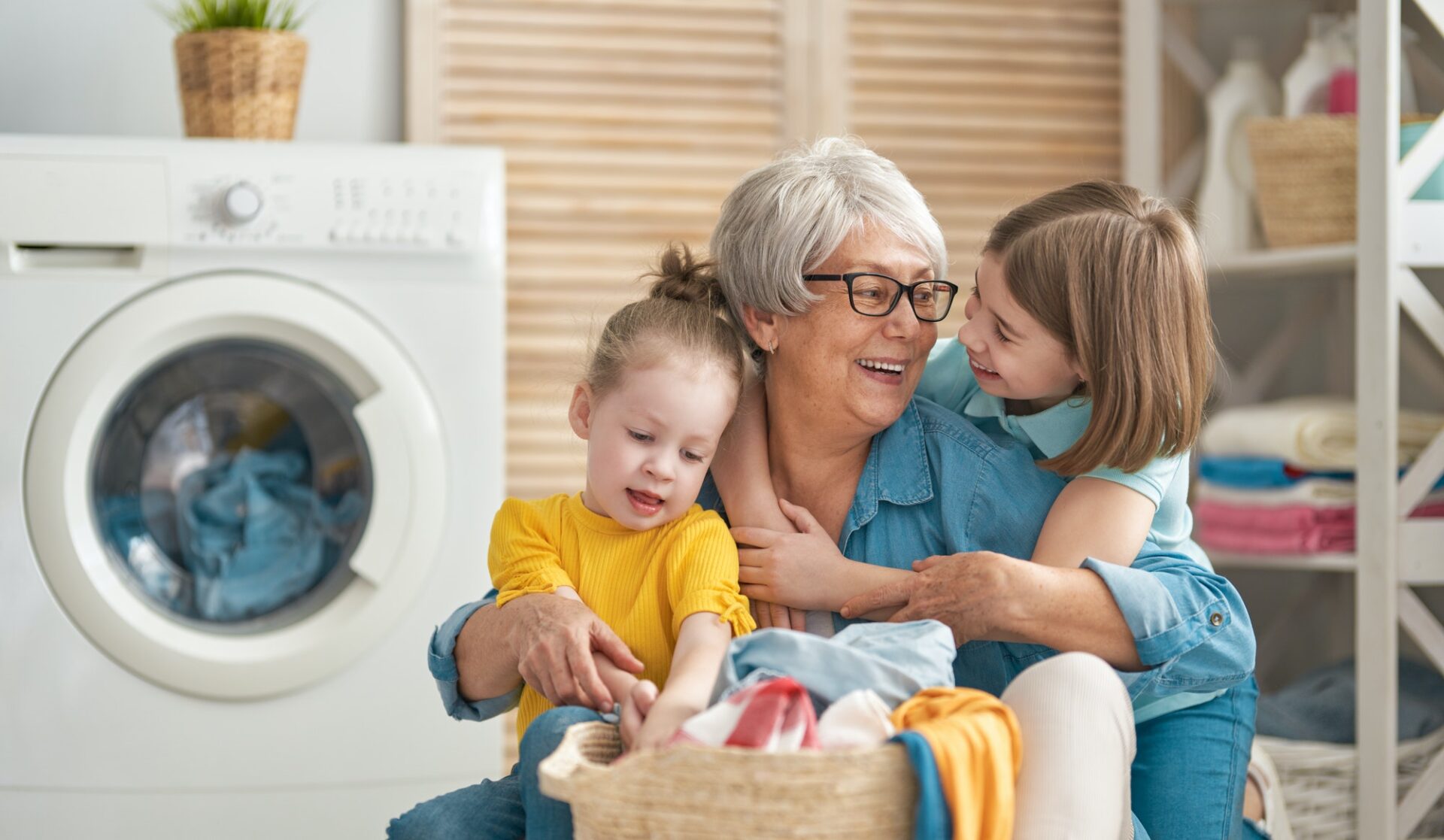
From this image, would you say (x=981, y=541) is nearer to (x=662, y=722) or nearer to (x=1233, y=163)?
(x=662, y=722)

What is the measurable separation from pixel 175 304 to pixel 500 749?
2.58 ft

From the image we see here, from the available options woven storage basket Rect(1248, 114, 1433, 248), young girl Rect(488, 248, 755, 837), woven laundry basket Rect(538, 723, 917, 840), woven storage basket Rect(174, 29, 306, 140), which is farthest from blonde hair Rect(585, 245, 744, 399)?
woven storage basket Rect(1248, 114, 1433, 248)

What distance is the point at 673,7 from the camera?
2480mm

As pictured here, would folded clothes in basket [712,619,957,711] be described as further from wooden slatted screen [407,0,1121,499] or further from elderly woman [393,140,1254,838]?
wooden slatted screen [407,0,1121,499]

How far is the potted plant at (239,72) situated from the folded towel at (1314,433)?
5.25 feet

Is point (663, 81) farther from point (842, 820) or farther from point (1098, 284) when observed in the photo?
point (842, 820)

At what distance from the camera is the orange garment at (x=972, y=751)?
2.87 feet

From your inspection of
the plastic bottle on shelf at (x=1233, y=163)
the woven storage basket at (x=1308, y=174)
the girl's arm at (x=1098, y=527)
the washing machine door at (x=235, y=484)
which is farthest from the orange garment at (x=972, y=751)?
the plastic bottle on shelf at (x=1233, y=163)

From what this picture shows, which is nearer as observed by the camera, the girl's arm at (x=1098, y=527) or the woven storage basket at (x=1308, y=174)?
the girl's arm at (x=1098, y=527)

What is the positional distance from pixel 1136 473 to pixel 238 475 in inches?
51.3

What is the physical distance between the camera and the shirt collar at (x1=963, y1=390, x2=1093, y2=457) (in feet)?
4.22

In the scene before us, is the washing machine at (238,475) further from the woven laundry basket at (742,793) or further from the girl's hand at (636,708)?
the woven laundry basket at (742,793)

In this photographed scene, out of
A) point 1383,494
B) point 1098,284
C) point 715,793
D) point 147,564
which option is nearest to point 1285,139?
point 1383,494

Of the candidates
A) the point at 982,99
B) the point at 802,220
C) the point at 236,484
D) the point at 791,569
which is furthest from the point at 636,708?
the point at 982,99
